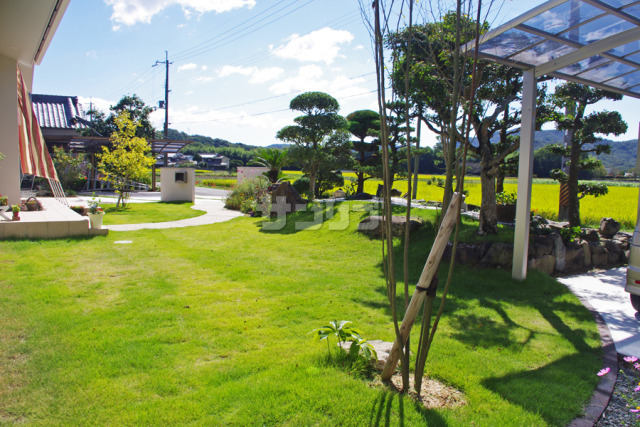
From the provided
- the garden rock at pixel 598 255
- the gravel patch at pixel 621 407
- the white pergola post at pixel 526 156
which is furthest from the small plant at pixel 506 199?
the gravel patch at pixel 621 407

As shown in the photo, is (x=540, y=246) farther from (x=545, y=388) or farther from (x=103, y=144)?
(x=103, y=144)

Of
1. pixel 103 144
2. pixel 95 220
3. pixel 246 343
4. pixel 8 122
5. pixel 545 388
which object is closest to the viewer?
pixel 545 388

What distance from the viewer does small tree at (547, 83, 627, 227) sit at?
27.5 feet

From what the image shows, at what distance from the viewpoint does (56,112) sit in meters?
22.0

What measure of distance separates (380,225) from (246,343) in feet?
18.5

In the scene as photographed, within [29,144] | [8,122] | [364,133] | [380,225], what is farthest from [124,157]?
[380,225]

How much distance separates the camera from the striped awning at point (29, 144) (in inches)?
404

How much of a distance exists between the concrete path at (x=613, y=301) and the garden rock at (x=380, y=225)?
2.75 metres

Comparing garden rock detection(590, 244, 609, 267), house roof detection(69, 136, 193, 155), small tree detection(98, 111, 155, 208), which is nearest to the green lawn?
garden rock detection(590, 244, 609, 267)

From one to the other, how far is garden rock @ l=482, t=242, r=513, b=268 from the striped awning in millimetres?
11195

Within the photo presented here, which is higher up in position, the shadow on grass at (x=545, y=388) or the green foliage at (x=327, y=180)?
the green foliage at (x=327, y=180)

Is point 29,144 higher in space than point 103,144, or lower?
lower

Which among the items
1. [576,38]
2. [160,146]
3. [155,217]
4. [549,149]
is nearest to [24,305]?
[576,38]

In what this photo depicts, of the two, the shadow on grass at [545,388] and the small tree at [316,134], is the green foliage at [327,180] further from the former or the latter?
the shadow on grass at [545,388]
